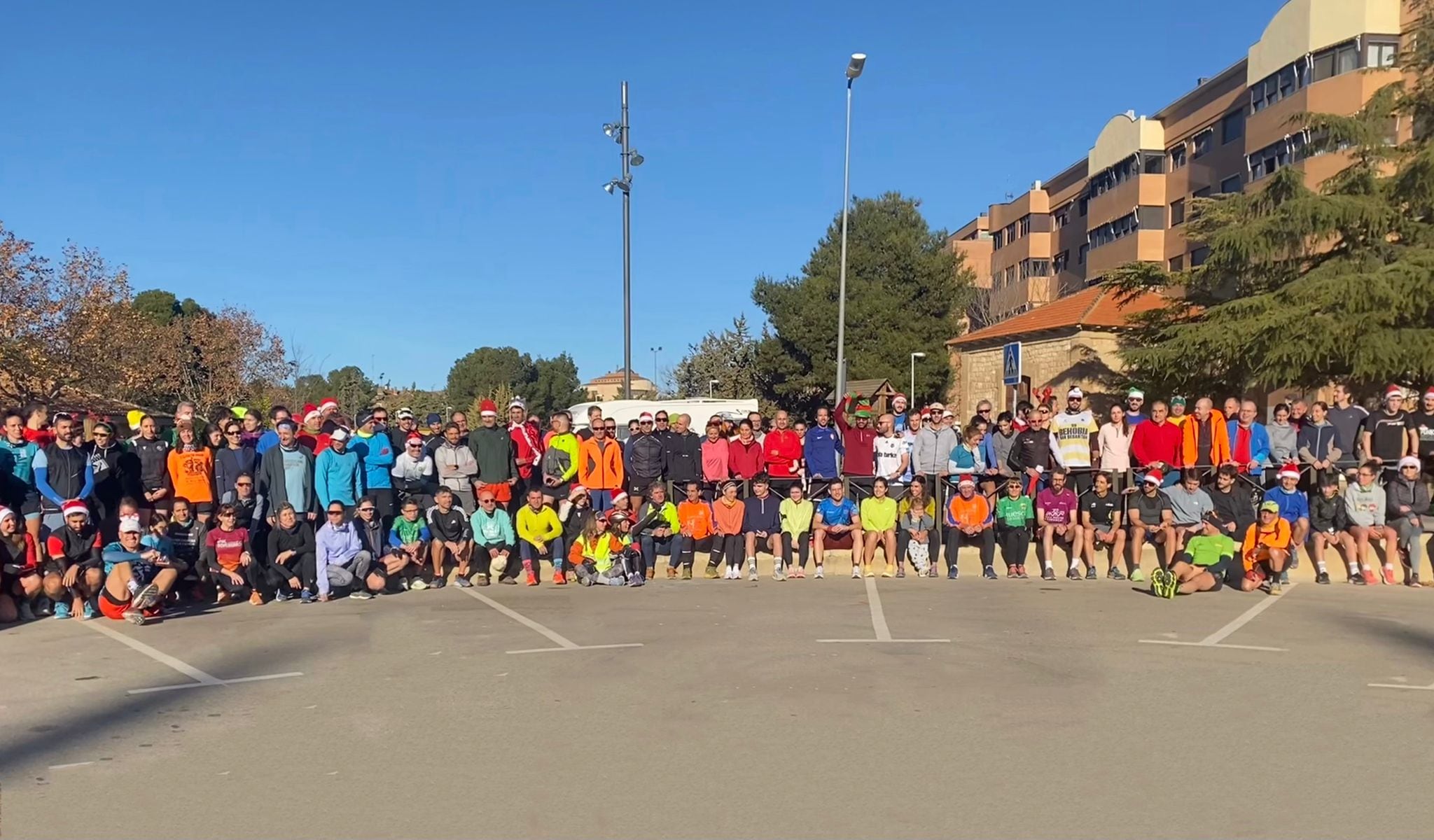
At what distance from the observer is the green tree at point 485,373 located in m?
89.4

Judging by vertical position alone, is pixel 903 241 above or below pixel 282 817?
above

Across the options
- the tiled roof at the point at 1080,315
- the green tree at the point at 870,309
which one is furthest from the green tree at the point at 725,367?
the tiled roof at the point at 1080,315

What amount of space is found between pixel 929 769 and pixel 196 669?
17.6 ft

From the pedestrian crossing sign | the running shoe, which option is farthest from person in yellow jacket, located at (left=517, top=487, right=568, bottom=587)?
the pedestrian crossing sign

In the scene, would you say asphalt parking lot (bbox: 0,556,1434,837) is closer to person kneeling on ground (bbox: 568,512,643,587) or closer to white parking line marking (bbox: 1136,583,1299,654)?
white parking line marking (bbox: 1136,583,1299,654)

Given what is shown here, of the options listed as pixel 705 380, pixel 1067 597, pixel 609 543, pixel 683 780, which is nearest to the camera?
pixel 683 780

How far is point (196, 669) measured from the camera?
770 cm

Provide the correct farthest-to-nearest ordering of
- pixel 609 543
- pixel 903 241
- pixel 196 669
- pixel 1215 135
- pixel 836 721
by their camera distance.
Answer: pixel 903 241 < pixel 1215 135 < pixel 609 543 < pixel 196 669 < pixel 836 721

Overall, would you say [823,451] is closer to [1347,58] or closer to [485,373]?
[1347,58]

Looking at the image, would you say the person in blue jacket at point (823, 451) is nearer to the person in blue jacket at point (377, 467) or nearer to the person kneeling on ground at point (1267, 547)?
the person kneeling on ground at point (1267, 547)

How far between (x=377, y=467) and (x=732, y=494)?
4.14m

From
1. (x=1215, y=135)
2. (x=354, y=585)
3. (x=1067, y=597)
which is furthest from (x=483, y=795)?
(x=1215, y=135)

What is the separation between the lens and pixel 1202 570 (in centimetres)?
1130

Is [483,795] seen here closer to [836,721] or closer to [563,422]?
[836,721]
